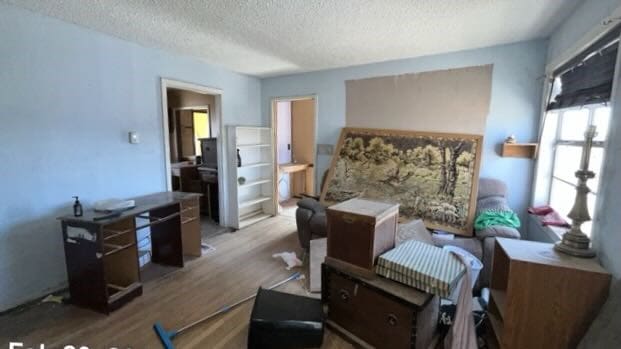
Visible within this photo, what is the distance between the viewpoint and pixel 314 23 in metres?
2.27

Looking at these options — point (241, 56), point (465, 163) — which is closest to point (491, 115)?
point (465, 163)

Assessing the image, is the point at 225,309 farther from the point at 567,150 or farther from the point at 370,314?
the point at 567,150

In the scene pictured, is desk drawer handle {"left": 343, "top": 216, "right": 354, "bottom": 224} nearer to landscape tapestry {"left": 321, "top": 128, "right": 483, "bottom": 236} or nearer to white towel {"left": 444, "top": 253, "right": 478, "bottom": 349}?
white towel {"left": 444, "top": 253, "right": 478, "bottom": 349}

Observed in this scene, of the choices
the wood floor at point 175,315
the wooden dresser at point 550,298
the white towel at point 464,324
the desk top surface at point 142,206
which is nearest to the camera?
the wooden dresser at point 550,298

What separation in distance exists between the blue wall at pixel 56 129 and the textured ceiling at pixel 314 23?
213mm

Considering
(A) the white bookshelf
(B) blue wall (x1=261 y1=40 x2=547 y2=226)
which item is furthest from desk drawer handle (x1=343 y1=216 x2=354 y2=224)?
(A) the white bookshelf

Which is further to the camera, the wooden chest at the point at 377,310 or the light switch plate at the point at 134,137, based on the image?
the light switch plate at the point at 134,137

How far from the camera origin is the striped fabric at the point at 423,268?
1.40 metres

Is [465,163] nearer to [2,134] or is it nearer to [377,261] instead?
[377,261]

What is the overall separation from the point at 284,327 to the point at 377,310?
0.59 metres

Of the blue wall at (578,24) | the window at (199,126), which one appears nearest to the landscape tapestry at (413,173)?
the blue wall at (578,24)

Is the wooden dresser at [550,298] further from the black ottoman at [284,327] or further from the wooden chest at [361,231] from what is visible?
the black ottoman at [284,327]

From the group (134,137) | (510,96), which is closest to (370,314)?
(510,96)

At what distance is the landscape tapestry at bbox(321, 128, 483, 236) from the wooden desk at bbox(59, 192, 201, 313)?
1839 mm
